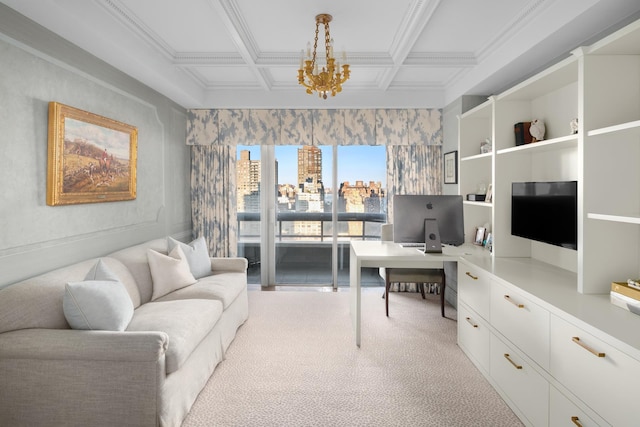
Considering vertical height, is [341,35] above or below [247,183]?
above

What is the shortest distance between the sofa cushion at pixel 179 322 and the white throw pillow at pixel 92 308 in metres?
0.20

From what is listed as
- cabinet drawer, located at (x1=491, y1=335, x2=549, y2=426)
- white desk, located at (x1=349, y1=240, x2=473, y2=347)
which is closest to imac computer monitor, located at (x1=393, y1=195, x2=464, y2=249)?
white desk, located at (x1=349, y1=240, x2=473, y2=347)

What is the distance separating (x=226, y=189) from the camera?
524cm

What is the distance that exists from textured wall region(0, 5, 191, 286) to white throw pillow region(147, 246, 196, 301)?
0.48 metres

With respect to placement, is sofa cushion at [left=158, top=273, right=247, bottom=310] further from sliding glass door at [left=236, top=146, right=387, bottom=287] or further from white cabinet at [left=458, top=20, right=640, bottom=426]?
white cabinet at [left=458, top=20, right=640, bottom=426]

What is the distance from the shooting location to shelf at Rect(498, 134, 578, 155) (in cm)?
237

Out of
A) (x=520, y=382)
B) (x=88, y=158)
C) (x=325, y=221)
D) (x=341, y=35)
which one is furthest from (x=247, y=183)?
(x=520, y=382)

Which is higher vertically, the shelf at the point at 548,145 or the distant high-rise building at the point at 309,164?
the distant high-rise building at the point at 309,164

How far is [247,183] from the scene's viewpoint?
5.28m

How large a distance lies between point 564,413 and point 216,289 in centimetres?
259

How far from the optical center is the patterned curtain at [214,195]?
5219 millimetres

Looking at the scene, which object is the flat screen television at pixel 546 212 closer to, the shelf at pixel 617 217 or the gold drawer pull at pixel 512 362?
the shelf at pixel 617 217

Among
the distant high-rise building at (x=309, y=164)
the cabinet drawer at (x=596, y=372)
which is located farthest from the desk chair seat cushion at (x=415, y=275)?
the cabinet drawer at (x=596, y=372)

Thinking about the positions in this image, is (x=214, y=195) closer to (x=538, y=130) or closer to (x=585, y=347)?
(x=538, y=130)
